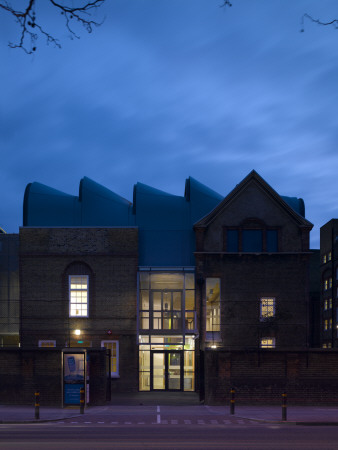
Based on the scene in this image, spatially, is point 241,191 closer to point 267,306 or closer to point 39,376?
point 267,306

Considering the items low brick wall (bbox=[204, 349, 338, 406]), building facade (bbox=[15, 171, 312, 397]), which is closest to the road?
low brick wall (bbox=[204, 349, 338, 406])

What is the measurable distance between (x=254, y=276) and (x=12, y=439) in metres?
25.3

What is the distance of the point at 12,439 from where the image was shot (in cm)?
2048

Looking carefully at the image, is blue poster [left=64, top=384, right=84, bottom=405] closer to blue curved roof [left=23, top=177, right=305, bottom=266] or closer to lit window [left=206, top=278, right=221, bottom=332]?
lit window [left=206, top=278, right=221, bottom=332]

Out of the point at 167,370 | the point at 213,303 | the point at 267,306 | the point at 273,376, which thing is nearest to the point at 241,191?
the point at 213,303

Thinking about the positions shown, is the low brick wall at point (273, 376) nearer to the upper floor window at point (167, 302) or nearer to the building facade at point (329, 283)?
the upper floor window at point (167, 302)

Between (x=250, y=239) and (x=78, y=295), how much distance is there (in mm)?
11383

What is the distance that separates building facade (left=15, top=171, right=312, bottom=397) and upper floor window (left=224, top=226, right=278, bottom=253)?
0.21ft

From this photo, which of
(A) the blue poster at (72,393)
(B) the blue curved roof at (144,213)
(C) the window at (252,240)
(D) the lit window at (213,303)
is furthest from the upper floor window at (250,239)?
(A) the blue poster at (72,393)

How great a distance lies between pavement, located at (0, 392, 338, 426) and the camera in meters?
26.1

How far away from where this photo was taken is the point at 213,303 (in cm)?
4353

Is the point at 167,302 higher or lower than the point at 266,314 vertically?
Answer: higher

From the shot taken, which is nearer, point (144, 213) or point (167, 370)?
point (167, 370)

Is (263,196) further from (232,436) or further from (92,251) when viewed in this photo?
(232,436)
